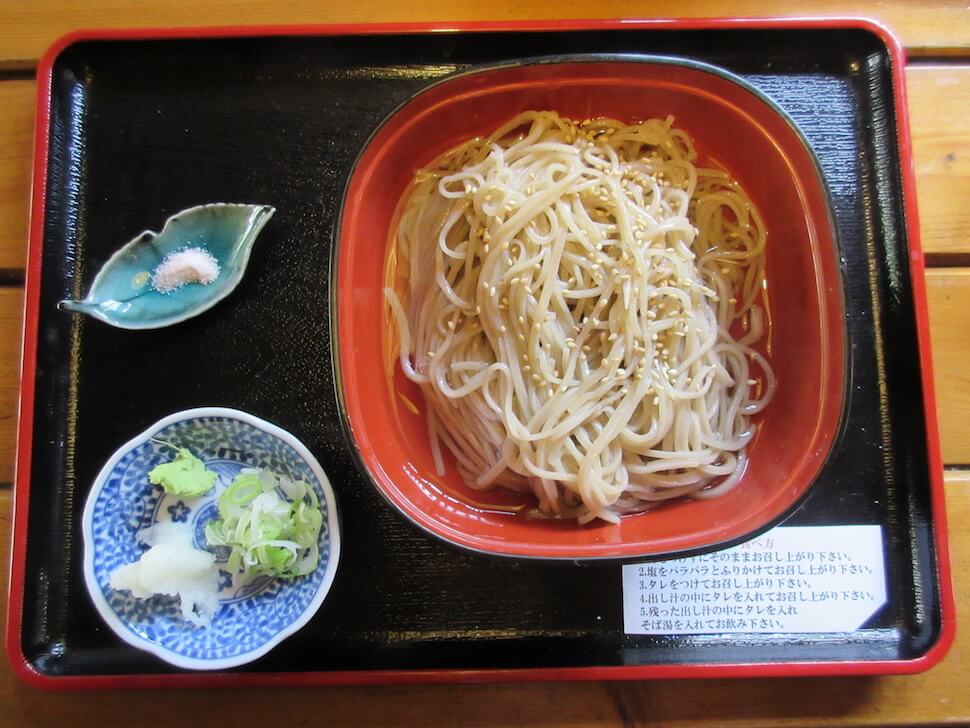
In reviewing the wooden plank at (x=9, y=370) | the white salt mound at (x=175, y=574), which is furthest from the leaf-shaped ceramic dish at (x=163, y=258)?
the white salt mound at (x=175, y=574)

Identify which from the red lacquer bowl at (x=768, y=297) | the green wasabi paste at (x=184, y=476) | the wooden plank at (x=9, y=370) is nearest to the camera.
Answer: the red lacquer bowl at (x=768, y=297)

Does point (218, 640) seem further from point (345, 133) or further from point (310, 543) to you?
point (345, 133)

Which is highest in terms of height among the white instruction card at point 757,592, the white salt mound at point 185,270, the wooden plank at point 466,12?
the wooden plank at point 466,12

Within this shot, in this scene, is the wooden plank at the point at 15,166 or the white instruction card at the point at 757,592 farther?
the wooden plank at the point at 15,166

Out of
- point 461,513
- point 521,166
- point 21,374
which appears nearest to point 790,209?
point 521,166

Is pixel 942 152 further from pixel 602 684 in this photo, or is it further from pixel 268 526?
pixel 268 526

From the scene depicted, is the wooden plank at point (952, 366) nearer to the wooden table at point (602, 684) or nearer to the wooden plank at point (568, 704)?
the wooden table at point (602, 684)
